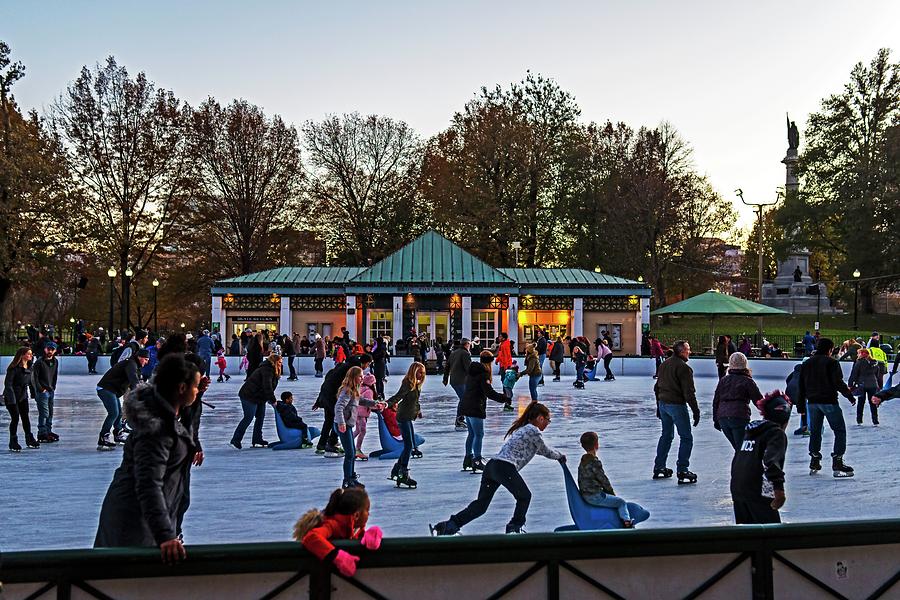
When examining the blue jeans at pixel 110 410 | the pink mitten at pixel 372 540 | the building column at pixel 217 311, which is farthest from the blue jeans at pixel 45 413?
the building column at pixel 217 311

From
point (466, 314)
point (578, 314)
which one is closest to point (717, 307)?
point (578, 314)

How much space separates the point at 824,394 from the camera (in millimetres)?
11445

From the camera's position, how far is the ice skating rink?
864 centimetres

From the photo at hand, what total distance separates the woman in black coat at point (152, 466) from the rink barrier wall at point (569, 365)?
30.5 meters

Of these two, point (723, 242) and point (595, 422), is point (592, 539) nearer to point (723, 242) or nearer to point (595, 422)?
point (595, 422)

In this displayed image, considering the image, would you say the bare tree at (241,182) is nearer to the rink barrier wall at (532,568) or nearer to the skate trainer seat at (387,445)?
the skate trainer seat at (387,445)

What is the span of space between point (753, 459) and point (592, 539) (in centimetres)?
236

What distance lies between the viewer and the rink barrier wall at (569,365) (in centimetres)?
3469

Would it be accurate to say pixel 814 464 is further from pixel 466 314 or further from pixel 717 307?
pixel 466 314

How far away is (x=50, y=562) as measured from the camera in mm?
4086

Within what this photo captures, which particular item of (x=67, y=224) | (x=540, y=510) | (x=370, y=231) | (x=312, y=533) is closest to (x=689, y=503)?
(x=540, y=510)

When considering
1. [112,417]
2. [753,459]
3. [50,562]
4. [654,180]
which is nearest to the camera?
[50,562]

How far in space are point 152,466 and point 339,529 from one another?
3.13 feet

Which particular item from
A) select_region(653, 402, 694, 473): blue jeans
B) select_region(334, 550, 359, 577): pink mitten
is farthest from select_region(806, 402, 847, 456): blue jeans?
select_region(334, 550, 359, 577): pink mitten
